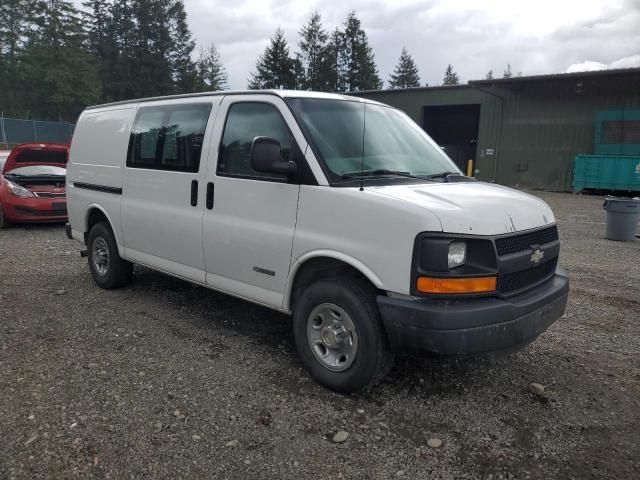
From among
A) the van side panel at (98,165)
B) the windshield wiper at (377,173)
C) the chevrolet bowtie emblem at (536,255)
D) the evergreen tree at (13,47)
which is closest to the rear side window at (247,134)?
the windshield wiper at (377,173)

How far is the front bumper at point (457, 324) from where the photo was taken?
2.93 m

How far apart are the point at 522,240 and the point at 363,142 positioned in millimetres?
1322

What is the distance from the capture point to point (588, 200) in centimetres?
1853

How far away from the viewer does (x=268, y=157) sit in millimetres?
3465

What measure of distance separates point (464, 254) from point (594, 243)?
7593 millimetres

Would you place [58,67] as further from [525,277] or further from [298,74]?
[525,277]

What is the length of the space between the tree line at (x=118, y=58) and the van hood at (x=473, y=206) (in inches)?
2197

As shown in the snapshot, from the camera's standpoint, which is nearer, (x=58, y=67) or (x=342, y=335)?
(x=342, y=335)

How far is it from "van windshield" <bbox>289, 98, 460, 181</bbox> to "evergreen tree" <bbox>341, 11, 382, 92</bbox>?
65.7 metres

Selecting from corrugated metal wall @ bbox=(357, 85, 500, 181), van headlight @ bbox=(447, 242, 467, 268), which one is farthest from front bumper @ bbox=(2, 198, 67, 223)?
corrugated metal wall @ bbox=(357, 85, 500, 181)

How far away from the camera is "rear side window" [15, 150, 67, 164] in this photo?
34.3 ft

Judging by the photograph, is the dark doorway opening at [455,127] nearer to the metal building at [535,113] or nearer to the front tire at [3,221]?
the metal building at [535,113]

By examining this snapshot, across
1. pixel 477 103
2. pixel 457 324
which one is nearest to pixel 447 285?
pixel 457 324

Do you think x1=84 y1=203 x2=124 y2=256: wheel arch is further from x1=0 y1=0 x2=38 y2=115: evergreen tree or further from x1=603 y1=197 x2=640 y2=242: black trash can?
x1=0 y1=0 x2=38 y2=115: evergreen tree
